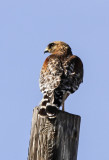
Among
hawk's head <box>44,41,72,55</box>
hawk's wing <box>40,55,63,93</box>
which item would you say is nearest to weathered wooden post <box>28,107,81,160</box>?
hawk's wing <box>40,55,63,93</box>

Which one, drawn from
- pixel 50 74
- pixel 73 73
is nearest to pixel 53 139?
pixel 50 74

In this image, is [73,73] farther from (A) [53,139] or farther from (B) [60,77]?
(A) [53,139]

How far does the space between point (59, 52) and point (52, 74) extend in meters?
2.25

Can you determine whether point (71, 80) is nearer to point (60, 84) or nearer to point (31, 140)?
point (60, 84)

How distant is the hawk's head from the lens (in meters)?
9.92

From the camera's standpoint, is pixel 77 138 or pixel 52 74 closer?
pixel 77 138

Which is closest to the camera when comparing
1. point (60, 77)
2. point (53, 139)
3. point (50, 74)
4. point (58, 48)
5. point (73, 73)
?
point (53, 139)

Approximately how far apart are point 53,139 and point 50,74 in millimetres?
3250

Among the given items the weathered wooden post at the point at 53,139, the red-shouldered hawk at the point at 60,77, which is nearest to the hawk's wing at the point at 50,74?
the red-shouldered hawk at the point at 60,77

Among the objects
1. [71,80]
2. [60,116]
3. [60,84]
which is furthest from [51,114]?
[71,80]

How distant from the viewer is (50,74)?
7715mm

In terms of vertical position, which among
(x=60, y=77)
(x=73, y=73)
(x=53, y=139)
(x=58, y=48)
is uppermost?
(x=58, y=48)

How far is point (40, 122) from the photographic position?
4645 mm

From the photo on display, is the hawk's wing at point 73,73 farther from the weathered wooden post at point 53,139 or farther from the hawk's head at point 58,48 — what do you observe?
the weathered wooden post at point 53,139
